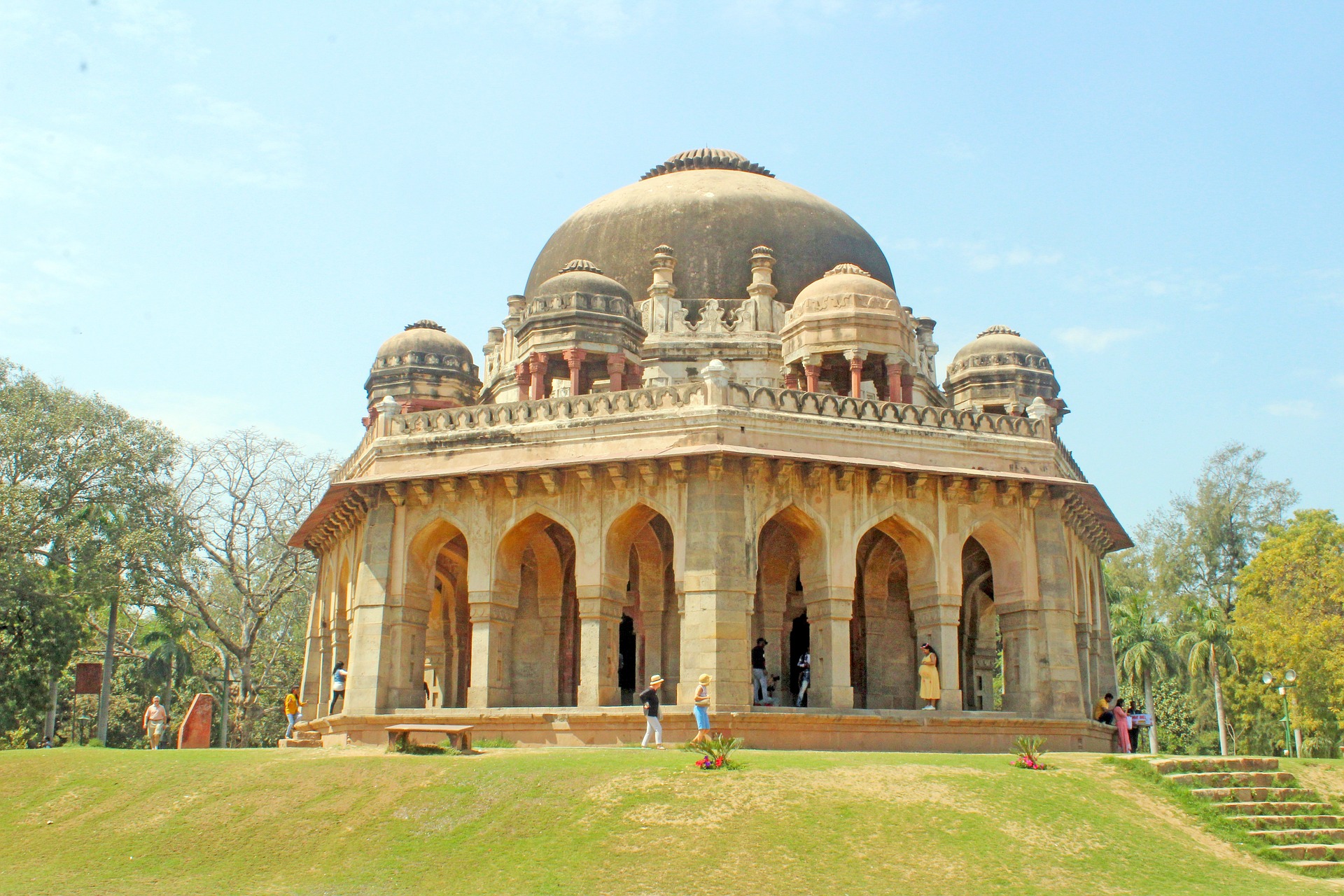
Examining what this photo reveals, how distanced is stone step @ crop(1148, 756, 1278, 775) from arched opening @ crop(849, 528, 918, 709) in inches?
282

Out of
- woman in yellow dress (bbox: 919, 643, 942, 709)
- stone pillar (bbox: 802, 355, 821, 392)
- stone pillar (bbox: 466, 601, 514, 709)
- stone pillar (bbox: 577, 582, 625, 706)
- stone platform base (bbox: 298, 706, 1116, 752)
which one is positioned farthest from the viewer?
stone pillar (bbox: 802, 355, 821, 392)

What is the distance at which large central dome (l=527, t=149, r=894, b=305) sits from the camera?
87.5ft

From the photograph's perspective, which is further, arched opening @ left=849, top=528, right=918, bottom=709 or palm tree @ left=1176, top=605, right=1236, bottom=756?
palm tree @ left=1176, top=605, right=1236, bottom=756

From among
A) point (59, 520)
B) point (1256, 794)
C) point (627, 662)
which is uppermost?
point (59, 520)

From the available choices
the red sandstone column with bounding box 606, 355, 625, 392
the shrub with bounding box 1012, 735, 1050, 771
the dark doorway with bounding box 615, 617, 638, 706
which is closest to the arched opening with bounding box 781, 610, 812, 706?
the dark doorway with bounding box 615, 617, 638, 706

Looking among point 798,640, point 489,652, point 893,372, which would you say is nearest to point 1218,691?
point 798,640

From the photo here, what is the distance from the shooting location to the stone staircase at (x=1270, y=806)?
1375 cm

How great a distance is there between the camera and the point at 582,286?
23.6m

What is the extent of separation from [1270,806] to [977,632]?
12.4m

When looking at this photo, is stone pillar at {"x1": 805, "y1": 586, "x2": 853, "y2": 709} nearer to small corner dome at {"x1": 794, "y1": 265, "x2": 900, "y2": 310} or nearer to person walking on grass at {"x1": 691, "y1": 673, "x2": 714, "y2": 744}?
person walking on grass at {"x1": 691, "y1": 673, "x2": 714, "y2": 744}

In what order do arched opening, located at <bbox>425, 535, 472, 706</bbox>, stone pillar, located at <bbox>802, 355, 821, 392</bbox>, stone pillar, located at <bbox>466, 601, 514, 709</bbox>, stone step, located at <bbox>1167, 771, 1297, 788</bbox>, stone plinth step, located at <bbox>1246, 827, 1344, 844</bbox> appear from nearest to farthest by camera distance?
1. stone plinth step, located at <bbox>1246, 827, 1344, 844</bbox>
2. stone step, located at <bbox>1167, 771, 1297, 788</bbox>
3. stone pillar, located at <bbox>466, 601, 514, 709</bbox>
4. stone pillar, located at <bbox>802, 355, 821, 392</bbox>
5. arched opening, located at <bbox>425, 535, 472, 706</bbox>

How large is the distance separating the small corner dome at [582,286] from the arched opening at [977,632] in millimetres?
8742

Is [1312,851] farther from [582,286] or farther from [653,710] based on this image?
[582,286]

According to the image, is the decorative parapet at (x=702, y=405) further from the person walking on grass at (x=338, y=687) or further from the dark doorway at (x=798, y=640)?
the dark doorway at (x=798, y=640)
